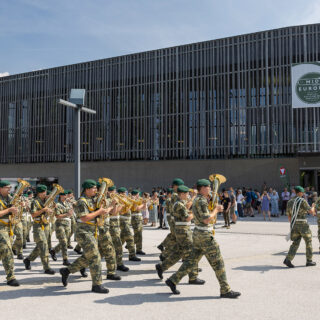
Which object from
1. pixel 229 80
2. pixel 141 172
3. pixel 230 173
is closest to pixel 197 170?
pixel 230 173

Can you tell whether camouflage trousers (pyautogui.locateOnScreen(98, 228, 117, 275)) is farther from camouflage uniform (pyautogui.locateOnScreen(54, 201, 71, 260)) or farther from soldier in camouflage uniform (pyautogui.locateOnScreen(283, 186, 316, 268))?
soldier in camouflage uniform (pyautogui.locateOnScreen(283, 186, 316, 268))

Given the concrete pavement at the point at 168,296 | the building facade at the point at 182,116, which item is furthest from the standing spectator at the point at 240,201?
the concrete pavement at the point at 168,296

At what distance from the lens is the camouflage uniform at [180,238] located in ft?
23.8

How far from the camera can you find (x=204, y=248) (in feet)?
20.5

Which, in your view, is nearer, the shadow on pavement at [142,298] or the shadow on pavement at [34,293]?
the shadow on pavement at [142,298]

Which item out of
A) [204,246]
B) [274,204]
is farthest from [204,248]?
[274,204]

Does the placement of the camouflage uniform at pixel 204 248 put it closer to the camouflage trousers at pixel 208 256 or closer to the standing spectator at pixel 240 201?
the camouflage trousers at pixel 208 256

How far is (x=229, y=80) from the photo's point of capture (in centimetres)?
2969

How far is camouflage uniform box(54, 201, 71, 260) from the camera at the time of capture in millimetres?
9183

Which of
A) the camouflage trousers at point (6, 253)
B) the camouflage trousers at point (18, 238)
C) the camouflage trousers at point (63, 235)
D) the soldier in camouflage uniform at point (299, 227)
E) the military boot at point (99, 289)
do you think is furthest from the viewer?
the camouflage trousers at point (18, 238)

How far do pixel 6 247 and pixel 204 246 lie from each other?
11.6 feet

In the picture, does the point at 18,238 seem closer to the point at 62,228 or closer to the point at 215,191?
the point at 62,228

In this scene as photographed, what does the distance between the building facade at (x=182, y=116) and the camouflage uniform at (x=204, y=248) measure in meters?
22.7

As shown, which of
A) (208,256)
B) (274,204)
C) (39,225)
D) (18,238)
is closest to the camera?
(208,256)
